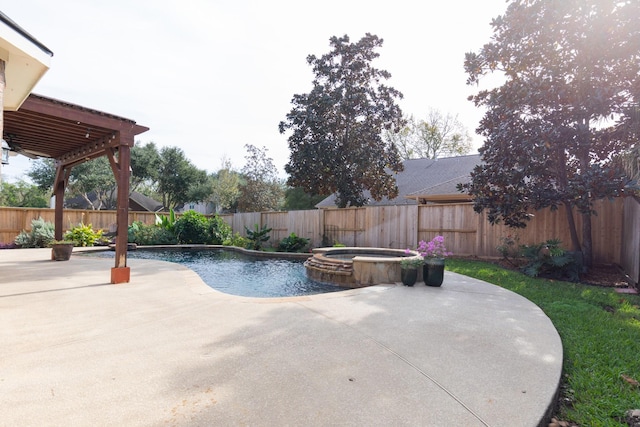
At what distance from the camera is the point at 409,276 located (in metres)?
6.11

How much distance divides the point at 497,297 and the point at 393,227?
6.89 meters

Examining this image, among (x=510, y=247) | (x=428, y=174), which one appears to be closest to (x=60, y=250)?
(x=510, y=247)

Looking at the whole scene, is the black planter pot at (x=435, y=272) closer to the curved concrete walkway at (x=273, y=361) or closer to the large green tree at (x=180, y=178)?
the curved concrete walkway at (x=273, y=361)

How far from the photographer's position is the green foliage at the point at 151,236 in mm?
15454

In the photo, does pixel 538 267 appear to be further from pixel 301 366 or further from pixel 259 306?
pixel 301 366

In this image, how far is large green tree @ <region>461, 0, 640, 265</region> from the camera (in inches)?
283

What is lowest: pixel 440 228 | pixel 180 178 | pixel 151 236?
pixel 151 236

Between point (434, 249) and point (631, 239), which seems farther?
point (631, 239)

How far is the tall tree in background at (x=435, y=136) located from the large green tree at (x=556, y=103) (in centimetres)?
2317

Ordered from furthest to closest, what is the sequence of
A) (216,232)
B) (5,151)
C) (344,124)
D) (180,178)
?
Answer: (180,178), (344,124), (216,232), (5,151)

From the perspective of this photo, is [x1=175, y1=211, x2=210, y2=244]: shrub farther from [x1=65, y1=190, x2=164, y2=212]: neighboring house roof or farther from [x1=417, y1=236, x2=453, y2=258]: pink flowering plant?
[x1=65, y1=190, x2=164, y2=212]: neighboring house roof

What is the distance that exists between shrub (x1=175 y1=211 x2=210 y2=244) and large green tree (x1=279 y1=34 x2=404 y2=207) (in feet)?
16.5

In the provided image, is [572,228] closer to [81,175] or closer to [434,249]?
[434,249]

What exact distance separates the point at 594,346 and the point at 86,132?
884cm
